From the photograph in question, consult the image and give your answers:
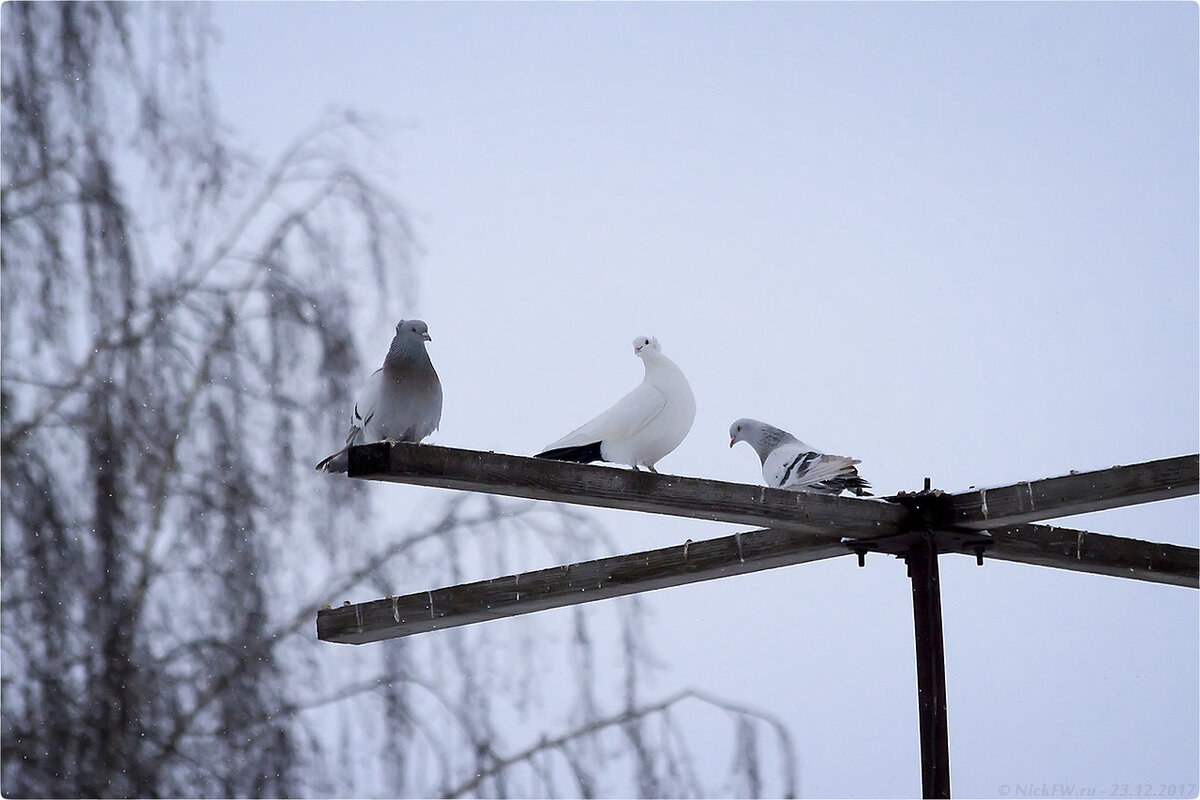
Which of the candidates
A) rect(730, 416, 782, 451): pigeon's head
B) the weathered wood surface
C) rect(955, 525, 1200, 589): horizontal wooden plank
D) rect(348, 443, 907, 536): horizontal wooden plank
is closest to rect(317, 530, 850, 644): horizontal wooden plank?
the weathered wood surface

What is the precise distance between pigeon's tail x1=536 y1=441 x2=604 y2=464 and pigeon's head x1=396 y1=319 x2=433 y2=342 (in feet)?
1.13

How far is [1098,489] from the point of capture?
2229mm

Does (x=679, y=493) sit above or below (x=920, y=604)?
above

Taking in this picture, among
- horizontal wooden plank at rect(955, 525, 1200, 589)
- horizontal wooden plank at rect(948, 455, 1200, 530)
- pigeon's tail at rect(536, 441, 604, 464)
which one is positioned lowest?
horizontal wooden plank at rect(955, 525, 1200, 589)

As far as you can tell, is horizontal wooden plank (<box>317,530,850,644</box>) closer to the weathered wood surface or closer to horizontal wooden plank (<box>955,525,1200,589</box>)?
the weathered wood surface

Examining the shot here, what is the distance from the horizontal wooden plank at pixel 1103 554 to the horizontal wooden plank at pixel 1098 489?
34 centimetres

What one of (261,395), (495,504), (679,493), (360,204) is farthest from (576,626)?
(679,493)

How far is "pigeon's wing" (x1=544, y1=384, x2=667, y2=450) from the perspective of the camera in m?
2.90

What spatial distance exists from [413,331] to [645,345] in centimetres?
62

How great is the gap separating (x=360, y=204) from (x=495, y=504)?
3.37 feet

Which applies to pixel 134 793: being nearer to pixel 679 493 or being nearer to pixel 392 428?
pixel 392 428

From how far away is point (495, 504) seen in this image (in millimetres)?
4305

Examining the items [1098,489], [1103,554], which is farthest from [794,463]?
[1098,489]

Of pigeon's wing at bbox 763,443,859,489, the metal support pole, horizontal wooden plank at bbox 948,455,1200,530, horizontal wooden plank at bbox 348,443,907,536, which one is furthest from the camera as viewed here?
pigeon's wing at bbox 763,443,859,489
